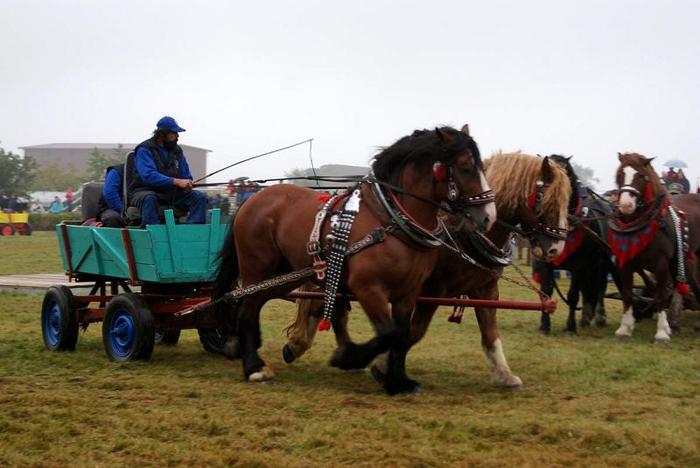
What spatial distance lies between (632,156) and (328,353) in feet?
12.2

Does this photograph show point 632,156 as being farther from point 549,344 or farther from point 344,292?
point 344,292

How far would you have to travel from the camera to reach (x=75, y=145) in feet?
389

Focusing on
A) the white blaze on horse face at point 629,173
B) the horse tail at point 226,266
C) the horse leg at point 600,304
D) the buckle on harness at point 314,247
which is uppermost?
the white blaze on horse face at point 629,173

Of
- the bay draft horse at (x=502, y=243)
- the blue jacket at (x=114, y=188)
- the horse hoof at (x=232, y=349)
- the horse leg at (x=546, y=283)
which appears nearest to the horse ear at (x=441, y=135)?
the bay draft horse at (x=502, y=243)

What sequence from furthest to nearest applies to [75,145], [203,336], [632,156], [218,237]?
[75,145]
[632,156]
[203,336]
[218,237]

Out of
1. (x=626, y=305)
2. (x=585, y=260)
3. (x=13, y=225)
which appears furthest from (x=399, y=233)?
(x=13, y=225)

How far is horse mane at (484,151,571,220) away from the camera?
7527 mm

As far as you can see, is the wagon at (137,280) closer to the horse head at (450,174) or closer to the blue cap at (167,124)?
the blue cap at (167,124)

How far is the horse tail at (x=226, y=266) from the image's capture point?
7.90 m

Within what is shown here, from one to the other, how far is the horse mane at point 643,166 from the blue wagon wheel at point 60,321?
5.64 meters

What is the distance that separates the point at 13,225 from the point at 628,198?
1103 inches

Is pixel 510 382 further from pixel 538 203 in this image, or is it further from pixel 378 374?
pixel 538 203

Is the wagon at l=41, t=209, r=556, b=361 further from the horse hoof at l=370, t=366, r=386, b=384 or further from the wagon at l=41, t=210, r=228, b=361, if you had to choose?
the horse hoof at l=370, t=366, r=386, b=384

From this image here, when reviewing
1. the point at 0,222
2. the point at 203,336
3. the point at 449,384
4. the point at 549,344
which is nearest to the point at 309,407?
the point at 449,384
